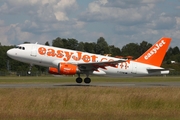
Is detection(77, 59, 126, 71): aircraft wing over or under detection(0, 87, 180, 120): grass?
over

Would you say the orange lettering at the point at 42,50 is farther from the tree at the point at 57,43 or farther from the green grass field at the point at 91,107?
the tree at the point at 57,43

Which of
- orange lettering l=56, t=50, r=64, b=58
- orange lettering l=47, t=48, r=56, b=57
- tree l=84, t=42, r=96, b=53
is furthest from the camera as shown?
tree l=84, t=42, r=96, b=53

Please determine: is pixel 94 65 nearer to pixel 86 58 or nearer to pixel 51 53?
pixel 86 58

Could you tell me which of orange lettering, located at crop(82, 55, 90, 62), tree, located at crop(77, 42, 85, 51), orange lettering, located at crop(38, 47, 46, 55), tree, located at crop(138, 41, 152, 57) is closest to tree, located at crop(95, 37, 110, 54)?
tree, located at crop(77, 42, 85, 51)

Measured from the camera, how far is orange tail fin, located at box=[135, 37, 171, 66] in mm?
46781

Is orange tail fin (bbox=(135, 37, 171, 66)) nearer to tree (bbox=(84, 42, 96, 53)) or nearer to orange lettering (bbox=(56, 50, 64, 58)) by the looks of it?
orange lettering (bbox=(56, 50, 64, 58))

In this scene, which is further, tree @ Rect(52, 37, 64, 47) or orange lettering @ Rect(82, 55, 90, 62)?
tree @ Rect(52, 37, 64, 47)

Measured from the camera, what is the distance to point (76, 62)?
42875 mm

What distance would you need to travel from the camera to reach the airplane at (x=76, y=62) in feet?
137

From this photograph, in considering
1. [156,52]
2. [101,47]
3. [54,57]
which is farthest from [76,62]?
[101,47]

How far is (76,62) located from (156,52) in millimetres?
9490

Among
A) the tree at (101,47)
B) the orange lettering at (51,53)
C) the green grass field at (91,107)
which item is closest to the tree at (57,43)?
the tree at (101,47)

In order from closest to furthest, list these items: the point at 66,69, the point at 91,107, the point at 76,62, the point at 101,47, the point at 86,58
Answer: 1. the point at 91,107
2. the point at 66,69
3. the point at 76,62
4. the point at 86,58
5. the point at 101,47

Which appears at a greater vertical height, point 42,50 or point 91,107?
point 42,50
